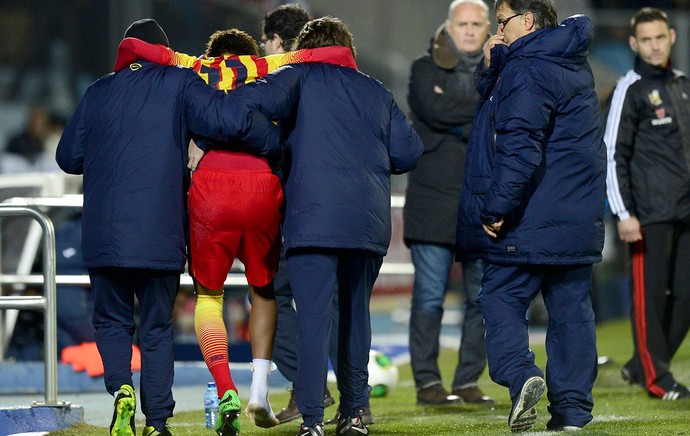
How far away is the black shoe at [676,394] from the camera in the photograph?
308 inches

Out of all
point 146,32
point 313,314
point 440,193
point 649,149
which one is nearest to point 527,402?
point 313,314

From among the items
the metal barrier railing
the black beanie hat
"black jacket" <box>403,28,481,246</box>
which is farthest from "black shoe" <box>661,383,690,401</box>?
the black beanie hat

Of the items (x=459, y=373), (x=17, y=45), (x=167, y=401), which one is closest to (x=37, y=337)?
(x=459, y=373)

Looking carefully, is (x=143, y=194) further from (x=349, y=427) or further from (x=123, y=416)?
(x=349, y=427)

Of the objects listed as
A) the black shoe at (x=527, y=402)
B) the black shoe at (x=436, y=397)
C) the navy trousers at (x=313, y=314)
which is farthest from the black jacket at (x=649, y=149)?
the navy trousers at (x=313, y=314)

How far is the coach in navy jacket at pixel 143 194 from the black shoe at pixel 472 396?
2.50m

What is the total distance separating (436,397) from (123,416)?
2.61 meters

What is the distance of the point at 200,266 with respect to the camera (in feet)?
19.7

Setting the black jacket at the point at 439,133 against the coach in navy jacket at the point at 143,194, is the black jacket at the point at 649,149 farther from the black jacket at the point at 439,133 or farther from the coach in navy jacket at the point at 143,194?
the coach in navy jacket at the point at 143,194

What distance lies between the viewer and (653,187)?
8.09 meters

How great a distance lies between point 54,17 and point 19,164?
79.4 inches

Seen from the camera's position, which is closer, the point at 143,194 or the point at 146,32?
the point at 143,194

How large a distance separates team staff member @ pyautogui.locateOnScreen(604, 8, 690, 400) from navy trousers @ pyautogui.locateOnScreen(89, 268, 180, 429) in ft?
10.5

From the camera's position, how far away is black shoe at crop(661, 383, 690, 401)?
782 cm
